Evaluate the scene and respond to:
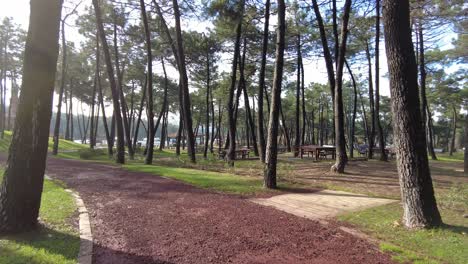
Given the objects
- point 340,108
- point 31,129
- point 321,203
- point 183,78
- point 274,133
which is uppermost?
point 183,78

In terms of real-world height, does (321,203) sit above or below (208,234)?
above

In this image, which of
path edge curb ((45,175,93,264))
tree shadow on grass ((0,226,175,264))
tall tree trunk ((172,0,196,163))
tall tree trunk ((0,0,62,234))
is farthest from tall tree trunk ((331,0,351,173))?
tall tree trunk ((0,0,62,234))

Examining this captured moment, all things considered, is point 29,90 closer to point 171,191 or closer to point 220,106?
point 171,191

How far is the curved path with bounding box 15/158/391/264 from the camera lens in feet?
12.0

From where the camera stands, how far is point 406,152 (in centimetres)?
484

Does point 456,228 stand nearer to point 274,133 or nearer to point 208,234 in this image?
point 208,234

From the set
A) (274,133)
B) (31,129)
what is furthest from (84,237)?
(274,133)

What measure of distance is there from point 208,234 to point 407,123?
3368 mm

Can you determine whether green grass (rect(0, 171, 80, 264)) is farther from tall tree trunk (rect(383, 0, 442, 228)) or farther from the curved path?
tall tree trunk (rect(383, 0, 442, 228))

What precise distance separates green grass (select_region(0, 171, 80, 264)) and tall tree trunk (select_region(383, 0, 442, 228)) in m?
4.52

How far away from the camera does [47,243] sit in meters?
3.84

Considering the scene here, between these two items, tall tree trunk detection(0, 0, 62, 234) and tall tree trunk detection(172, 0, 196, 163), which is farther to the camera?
tall tree trunk detection(172, 0, 196, 163)

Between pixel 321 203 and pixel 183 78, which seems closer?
pixel 321 203

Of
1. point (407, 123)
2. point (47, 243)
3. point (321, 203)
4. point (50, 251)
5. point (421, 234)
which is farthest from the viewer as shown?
point (321, 203)
